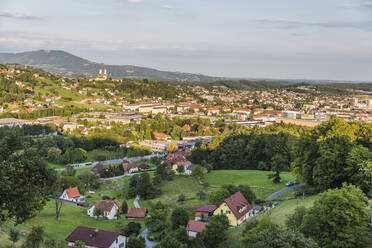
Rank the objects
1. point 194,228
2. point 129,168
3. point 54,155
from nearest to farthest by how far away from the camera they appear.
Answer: point 194,228 → point 129,168 → point 54,155

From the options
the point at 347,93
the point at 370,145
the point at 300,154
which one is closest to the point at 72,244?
the point at 300,154

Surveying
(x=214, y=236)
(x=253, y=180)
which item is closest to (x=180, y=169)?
(x=253, y=180)

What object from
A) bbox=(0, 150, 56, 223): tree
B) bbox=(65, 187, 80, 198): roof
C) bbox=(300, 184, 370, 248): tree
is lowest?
bbox=(65, 187, 80, 198): roof

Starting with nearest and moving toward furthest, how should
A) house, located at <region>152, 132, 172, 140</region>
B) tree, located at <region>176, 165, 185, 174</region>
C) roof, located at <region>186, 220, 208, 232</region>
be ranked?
roof, located at <region>186, 220, 208, 232</region>
tree, located at <region>176, 165, 185, 174</region>
house, located at <region>152, 132, 172, 140</region>

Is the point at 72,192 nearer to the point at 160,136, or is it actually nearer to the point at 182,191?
the point at 182,191

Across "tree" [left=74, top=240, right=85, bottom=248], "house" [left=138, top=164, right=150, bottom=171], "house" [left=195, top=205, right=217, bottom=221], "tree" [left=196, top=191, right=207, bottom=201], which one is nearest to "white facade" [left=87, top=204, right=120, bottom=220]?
"tree" [left=196, top=191, right=207, bottom=201]

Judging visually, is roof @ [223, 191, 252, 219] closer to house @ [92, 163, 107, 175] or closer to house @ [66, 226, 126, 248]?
house @ [66, 226, 126, 248]

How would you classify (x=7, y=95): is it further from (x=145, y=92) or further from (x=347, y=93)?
(x=347, y=93)
